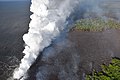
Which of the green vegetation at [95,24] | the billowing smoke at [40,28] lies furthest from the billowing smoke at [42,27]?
the green vegetation at [95,24]

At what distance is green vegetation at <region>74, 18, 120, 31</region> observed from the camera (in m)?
47.0

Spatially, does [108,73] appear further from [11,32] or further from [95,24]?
[11,32]

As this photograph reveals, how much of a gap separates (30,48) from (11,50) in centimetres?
452

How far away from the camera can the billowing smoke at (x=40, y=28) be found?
111ft

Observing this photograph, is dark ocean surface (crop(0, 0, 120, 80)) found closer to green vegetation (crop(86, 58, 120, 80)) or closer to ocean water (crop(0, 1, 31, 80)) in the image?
ocean water (crop(0, 1, 31, 80))

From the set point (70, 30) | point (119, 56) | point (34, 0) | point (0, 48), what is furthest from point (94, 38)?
point (0, 48)

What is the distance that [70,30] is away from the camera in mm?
45938

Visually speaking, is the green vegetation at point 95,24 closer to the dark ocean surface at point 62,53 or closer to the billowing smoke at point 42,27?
the dark ocean surface at point 62,53

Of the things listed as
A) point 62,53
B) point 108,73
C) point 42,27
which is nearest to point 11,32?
point 42,27

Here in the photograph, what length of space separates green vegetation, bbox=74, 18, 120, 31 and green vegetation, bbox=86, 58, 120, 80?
15.2 m

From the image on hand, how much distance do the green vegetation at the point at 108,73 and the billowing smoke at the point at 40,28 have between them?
7.67 metres

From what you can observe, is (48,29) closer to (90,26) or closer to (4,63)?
(4,63)

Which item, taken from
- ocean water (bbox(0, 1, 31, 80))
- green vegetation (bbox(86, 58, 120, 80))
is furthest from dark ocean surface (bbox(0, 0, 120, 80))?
green vegetation (bbox(86, 58, 120, 80))

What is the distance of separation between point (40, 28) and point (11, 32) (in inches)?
428
